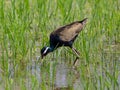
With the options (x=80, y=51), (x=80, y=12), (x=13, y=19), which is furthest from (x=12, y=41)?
(x=80, y=12)

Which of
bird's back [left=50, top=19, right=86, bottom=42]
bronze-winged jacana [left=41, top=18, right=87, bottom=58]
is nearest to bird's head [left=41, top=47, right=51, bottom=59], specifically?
bronze-winged jacana [left=41, top=18, right=87, bottom=58]

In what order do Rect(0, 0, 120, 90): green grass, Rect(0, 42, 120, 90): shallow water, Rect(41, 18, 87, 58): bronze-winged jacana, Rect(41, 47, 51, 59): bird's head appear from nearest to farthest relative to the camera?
Rect(0, 42, 120, 90): shallow water
Rect(0, 0, 120, 90): green grass
Rect(41, 47, 51, 59): bird's head
Rect(41, 18, 87, 58): bronze-winged jacana

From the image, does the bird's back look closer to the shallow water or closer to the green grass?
the green grass

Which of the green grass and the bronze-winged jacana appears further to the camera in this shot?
the bronze-winged jacana

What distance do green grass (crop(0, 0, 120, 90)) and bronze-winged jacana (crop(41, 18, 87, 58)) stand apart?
72mm

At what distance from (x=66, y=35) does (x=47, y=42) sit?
246 millimetres

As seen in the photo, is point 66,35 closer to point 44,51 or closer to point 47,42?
point 47,42

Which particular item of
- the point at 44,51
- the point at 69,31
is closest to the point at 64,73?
the point at 44,51

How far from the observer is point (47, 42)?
6.37 meters

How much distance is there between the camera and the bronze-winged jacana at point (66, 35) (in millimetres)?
6094

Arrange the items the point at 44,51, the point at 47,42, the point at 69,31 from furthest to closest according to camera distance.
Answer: the point at 47,42 → the point at 69,31 → the point at 44,51

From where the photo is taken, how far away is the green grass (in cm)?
528

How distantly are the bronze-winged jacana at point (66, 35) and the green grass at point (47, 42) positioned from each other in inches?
2.9

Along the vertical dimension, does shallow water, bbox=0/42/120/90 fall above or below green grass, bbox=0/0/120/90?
below
